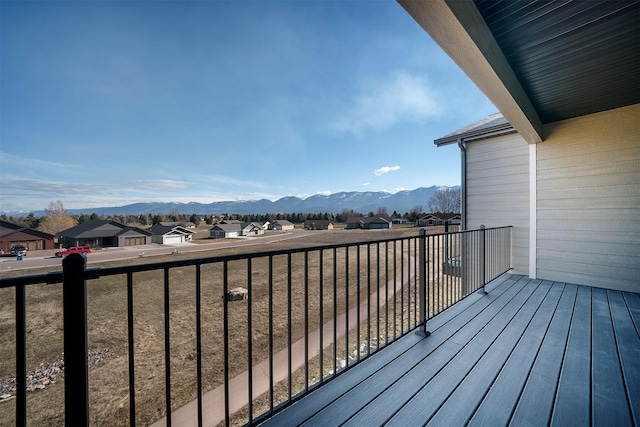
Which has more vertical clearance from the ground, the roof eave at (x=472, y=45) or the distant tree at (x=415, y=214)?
the roof eave at (x=472, y=45)

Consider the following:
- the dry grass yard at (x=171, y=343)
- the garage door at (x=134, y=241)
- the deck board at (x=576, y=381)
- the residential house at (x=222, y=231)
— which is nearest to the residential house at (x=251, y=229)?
the residential house at (x=222, y=231)

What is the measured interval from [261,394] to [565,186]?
580 centimetres

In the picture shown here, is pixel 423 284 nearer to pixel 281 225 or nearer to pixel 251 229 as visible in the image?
pixel 251 229

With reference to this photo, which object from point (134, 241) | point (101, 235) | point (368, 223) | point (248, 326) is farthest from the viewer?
point (368, 223)

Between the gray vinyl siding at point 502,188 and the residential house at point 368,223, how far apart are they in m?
36.2

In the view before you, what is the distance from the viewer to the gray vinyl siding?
4395mm

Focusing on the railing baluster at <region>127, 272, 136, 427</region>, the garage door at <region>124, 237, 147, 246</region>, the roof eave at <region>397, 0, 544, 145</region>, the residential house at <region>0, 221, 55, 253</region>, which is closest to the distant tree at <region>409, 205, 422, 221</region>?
the garage door at <region>124, 237, 147, 246</region>

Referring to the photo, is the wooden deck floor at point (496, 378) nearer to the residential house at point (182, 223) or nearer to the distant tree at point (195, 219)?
the residential house at point (182, 223)

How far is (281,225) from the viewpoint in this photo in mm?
44469

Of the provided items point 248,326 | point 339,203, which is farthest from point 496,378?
point 339,203

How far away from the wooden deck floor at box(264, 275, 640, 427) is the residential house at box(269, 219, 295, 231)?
139ft

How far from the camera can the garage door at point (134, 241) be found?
1548 centimetres

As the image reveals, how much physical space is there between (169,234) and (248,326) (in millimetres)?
24216

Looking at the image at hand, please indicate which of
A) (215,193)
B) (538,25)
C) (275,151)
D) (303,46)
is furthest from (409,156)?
A: (215,193)
